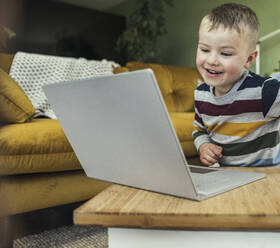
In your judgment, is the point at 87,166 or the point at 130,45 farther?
the point at 130,45

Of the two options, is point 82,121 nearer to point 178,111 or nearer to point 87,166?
point 87,166

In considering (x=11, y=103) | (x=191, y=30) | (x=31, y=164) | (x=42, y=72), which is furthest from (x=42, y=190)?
(x=191, y=30)

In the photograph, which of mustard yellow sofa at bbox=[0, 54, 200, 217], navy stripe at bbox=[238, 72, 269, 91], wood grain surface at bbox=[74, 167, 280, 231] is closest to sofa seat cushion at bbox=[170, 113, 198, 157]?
mustard yellow sofa at bbox=[0, 54, 200, 217]

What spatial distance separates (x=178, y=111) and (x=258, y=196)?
1.69m

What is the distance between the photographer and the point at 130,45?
3145 mm

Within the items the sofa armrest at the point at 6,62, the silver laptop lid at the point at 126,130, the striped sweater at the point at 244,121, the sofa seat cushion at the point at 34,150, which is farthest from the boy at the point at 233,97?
the sofa armrest at the point at 6,62

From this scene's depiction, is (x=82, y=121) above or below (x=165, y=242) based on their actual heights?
above

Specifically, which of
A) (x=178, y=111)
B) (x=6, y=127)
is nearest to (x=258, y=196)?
(x=6, y=127)

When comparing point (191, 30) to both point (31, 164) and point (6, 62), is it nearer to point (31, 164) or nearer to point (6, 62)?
point (6, 62)

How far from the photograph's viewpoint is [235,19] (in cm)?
74

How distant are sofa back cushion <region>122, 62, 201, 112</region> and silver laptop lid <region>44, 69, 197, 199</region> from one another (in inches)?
62.4

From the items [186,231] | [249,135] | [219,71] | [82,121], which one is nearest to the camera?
[186,231]

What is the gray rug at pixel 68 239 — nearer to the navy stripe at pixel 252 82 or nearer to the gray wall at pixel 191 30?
the navy stripe at pixel 252 82

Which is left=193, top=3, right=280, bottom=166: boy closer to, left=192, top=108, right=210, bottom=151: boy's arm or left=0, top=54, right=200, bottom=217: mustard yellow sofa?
left=192, top=108, right=210, bottom=151: boy's arm
